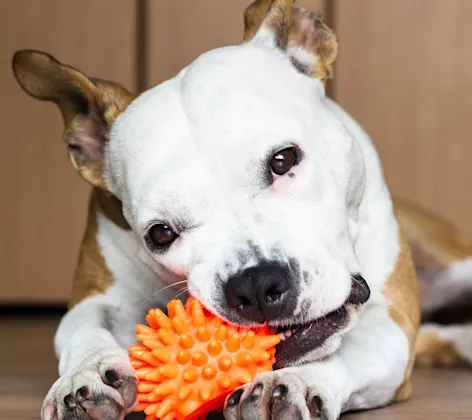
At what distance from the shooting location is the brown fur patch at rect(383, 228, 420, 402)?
1.90m

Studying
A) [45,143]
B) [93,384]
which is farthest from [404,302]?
→ [45,143]

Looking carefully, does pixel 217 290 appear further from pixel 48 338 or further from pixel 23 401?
pixel 48 338

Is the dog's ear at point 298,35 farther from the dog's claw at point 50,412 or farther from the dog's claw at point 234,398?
the dog's claw at point 50,412

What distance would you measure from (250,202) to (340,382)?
1.20 ft

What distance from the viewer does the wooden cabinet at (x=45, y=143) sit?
Answer: 417 cm

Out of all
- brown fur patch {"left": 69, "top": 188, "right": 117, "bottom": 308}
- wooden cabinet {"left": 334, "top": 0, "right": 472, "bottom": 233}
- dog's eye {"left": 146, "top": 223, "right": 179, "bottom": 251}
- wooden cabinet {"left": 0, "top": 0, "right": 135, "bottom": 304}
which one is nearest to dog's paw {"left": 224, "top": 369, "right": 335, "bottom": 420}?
dog's eye {"left": 146, "top": 223, "right": 179, "bottom": 251}

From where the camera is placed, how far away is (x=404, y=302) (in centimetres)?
200

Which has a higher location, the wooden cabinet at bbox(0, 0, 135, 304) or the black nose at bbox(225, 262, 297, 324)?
the black nose at bbox(225, 262, 297, 324)

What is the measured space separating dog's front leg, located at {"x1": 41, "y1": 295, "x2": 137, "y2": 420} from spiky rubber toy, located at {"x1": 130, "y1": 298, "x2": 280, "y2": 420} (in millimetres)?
31

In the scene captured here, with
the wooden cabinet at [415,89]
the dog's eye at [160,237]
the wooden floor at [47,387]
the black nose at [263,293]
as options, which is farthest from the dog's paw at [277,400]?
the wooden cabinet at [415,89]

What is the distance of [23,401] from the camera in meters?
1.87

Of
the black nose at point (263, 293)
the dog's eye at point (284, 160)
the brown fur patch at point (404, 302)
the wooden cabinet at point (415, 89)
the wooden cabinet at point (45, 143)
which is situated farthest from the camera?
the wooden cabinet at point (45, 143)

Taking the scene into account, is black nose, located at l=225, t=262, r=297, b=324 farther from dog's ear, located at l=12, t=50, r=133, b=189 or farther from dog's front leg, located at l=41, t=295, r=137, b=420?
dog's ear, located at l=12, t=50, r=133, b=189

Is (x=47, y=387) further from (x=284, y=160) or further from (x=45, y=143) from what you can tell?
(x=45, y=143)
